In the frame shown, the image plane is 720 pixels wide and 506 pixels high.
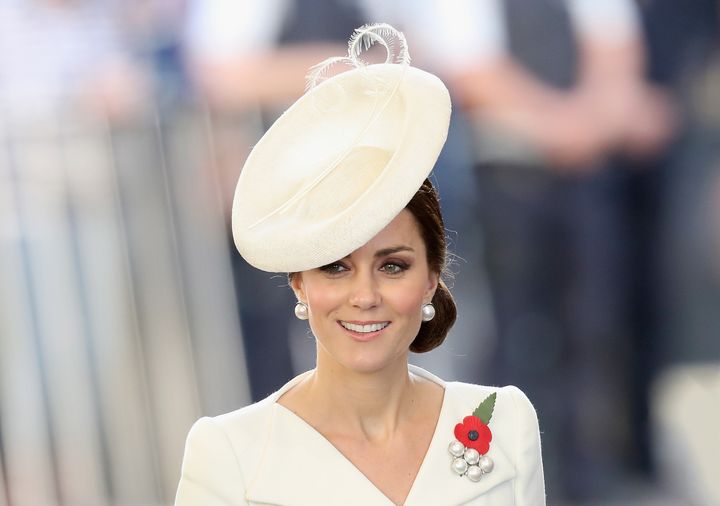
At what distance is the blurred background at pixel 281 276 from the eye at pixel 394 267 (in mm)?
2168

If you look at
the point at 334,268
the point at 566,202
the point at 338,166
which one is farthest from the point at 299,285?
the point at 566,202

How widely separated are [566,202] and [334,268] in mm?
2562

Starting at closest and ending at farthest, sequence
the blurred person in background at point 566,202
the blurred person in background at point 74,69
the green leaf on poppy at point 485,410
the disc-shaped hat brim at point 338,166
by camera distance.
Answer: the disc-shaped hat brim at point 338,166 → the green leaf on poppy at point 485,410 → the blurred person in background at point 74,69 → the blurred person in background at point 566,202

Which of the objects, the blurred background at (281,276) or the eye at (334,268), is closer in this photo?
the eye at (334,268)

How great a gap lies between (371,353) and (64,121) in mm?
2532

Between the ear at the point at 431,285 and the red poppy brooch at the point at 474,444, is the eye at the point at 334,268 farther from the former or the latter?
the red poppy brooch at the point at 474,444

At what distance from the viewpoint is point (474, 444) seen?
75.4 inches

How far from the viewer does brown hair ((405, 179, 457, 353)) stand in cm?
180

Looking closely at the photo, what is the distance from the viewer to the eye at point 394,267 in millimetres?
1785

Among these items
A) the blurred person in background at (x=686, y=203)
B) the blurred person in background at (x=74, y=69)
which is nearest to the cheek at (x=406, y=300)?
the blurred person in background at (x=74, y=69)

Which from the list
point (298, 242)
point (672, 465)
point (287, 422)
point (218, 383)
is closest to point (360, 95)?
point (298, 242)

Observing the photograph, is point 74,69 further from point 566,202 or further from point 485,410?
point 485,410

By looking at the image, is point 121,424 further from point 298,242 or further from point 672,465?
point 298,242

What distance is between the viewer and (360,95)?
1807mm
